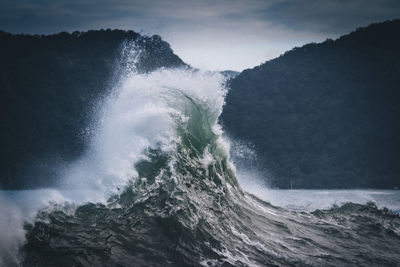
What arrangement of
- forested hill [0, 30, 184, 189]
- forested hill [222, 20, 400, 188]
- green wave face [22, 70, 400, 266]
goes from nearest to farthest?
green wave face [22, 70, 400, 266], forested hill [222, 20, 400, 188], forested hill [0, 30, 184, 189]

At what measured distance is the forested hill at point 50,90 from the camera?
8200 cm

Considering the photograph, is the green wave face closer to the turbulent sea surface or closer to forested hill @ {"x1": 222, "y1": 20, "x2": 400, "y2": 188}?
the turbulent sea surface

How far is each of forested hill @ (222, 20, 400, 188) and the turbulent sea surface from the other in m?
61.8

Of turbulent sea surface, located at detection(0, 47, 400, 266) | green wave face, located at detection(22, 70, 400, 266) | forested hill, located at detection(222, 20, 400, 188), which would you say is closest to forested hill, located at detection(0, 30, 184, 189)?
forested hill, located at detection(222, 20, 400, 188)

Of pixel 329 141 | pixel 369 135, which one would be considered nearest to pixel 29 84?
pixel 329 141

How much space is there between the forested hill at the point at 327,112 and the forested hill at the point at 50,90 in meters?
24.8

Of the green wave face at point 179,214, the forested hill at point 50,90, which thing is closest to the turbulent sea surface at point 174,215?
the green wave face at point 179,214

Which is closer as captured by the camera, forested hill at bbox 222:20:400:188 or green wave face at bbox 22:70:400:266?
green wave face at bbox 22:70:400:266

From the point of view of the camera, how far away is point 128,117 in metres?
10.6

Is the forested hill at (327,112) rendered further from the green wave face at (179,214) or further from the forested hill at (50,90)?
the green wave face at (179,214)

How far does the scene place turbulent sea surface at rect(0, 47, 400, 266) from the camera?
19.2 feet

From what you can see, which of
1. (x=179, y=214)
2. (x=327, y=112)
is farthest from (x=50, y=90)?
(x=179, y=214)

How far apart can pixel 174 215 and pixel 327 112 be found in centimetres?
8838

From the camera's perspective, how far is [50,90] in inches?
3829
